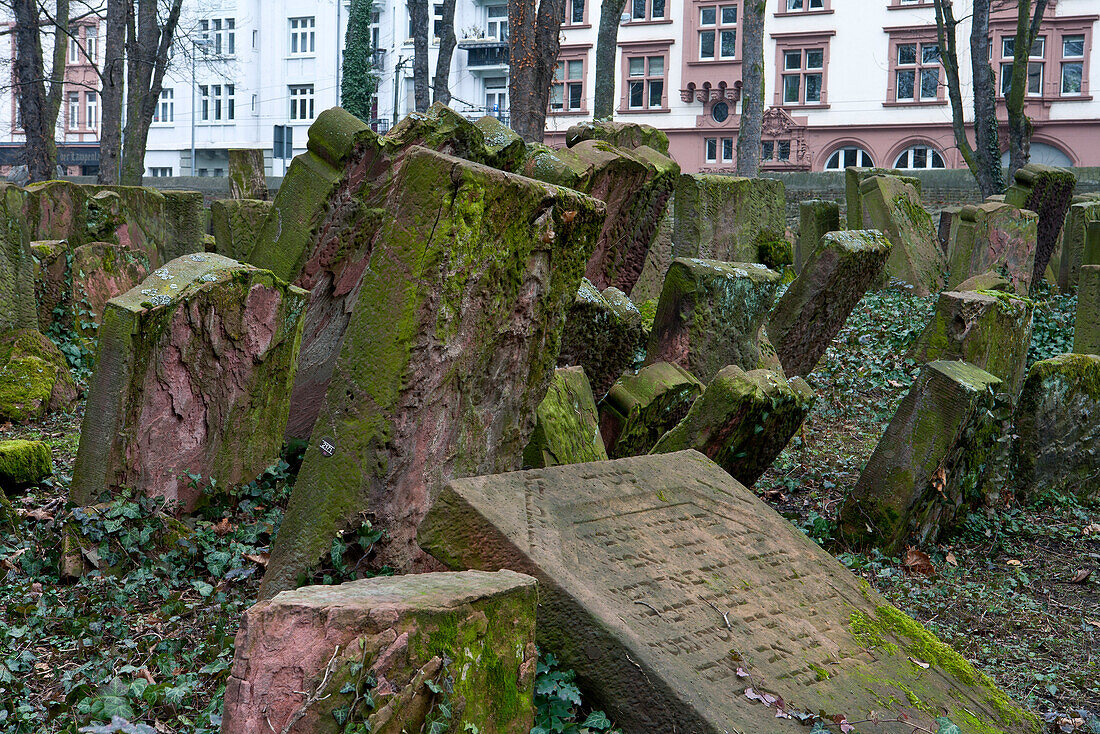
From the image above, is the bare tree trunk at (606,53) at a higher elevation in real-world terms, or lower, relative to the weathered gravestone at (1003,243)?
higher

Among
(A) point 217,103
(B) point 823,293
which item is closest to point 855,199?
(B) point 823,293

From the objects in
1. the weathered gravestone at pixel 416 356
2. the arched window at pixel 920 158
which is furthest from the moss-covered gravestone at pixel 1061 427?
the arched window at pixel 920 158

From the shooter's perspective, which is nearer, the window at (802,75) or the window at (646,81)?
the window at (802,75)

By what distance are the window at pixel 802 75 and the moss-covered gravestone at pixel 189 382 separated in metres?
33.6

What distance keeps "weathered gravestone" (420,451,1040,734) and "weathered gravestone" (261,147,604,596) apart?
491 mm

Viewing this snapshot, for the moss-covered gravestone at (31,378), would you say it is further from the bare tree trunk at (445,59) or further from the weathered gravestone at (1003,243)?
the bare tree trunk at (445,59)

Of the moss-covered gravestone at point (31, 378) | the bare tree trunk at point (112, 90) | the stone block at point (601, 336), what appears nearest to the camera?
the stone block at point (601, 336)

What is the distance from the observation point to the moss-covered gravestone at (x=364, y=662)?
2381 millimetres

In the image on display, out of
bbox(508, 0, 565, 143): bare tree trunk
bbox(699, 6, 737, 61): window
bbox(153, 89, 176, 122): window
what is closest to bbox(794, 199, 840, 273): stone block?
bbox(508, 0, 565, 143): bare tree trunk

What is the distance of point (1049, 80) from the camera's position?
108 ft

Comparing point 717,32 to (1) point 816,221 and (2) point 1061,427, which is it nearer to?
(1) point 816,221

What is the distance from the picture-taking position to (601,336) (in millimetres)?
6246

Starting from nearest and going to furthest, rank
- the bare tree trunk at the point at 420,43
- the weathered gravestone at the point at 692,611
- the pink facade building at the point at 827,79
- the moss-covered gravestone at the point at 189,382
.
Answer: the weathered gravestone at the point at 692,611 < the moss-covered gravestone at the point at 189,382 < the bare tree trunk at the point at 420,43 < the pink facade building at the point at 827,79

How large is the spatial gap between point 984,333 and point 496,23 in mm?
41408
